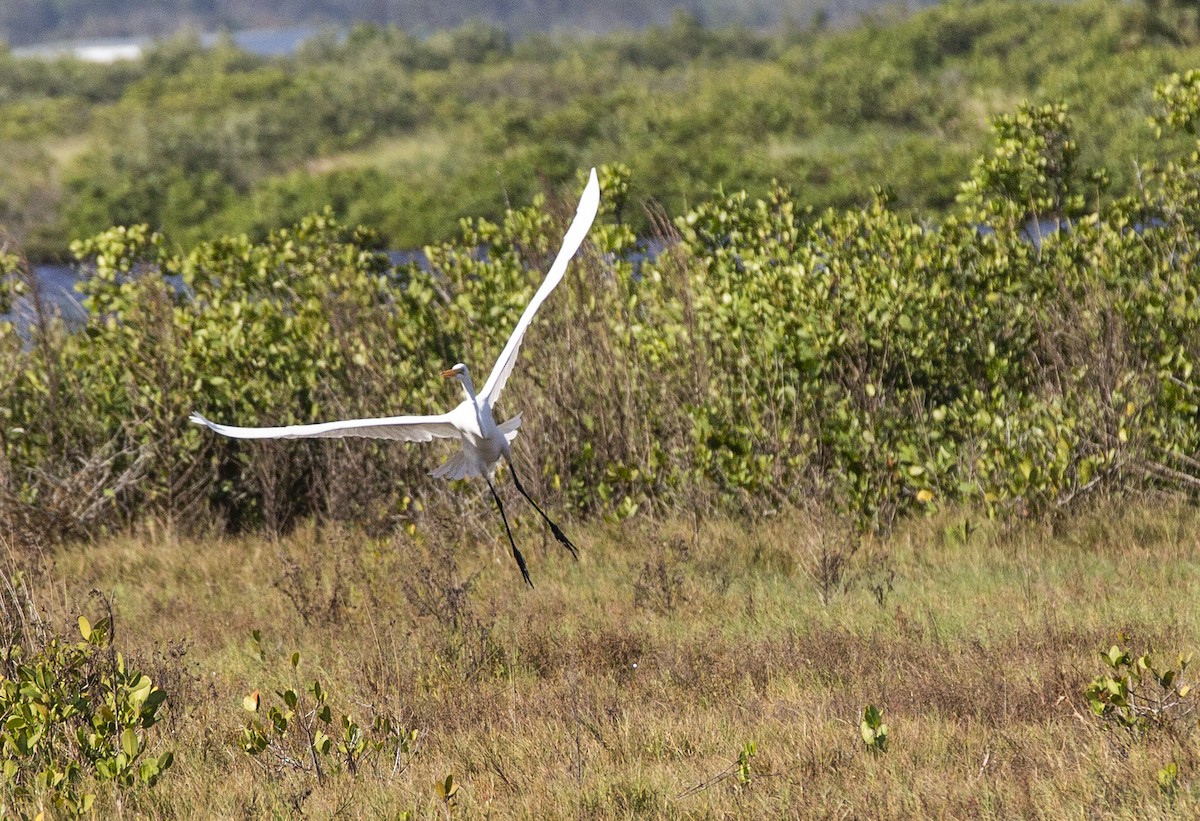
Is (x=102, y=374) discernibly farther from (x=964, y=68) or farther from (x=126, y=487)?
(x=964, y=68)

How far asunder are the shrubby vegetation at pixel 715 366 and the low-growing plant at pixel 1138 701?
8.86 ft

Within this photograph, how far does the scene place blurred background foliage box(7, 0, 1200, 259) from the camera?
30016 mm

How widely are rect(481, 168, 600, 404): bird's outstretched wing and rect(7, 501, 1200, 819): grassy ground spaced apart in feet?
2.96

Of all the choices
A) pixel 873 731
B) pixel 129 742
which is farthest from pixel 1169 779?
pixel 129 742

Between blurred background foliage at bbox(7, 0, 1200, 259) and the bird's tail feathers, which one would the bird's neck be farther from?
blurred background foliage at bbox(7, 0, 1200, 259)

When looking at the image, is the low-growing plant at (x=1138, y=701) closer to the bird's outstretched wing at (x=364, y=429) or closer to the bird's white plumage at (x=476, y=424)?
the bird's white plumage at (x=476, y=424)

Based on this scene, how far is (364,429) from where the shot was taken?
5.70 m

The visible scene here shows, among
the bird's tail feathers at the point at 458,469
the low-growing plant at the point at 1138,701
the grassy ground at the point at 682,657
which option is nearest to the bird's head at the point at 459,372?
the bird's tail feathers at the point at 458,469

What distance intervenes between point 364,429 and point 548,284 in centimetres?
99

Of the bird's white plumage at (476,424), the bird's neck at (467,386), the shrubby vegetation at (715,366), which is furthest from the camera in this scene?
the shrubby vegetation at (715,366)

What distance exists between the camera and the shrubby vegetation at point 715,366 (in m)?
7.69

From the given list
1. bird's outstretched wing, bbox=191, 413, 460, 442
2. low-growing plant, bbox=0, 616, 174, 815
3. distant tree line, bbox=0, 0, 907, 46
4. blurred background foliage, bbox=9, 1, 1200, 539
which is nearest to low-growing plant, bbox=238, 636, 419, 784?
low-growing plant, bbox=0, 616, 174, 815

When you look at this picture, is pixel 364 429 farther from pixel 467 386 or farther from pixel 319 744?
pixel 319 744

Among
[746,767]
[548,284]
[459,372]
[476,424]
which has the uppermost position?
[548,284]
